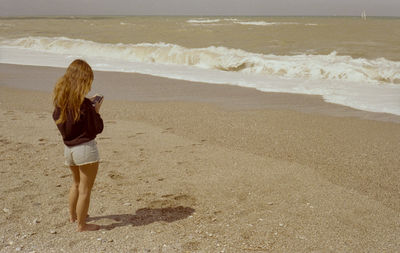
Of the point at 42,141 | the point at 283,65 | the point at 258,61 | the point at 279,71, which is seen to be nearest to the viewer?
the point at 42,141

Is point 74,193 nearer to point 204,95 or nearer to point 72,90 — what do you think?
point 72,90

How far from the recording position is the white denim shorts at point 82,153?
3.31m

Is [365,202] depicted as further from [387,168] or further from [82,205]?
[82,205]

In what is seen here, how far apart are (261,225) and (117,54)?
17566 mm

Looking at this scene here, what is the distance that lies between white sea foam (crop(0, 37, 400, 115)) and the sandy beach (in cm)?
210

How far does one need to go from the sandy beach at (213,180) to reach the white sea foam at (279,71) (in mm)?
2101

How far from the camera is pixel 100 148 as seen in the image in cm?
593

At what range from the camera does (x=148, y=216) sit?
3904 mm

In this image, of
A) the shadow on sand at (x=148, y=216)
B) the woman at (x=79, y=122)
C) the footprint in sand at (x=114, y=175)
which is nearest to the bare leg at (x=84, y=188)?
the woman at (x=79, y=122)

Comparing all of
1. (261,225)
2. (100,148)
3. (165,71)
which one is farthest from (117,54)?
(261,225)

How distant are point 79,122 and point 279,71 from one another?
12.0 m

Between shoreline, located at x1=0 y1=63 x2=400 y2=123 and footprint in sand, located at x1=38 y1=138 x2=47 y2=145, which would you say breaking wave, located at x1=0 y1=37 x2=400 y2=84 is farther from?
footprint in sand, located at x1=38 y1=138 x2=47 y2=145

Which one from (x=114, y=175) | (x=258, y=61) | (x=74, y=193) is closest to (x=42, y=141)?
(x=114, y=175)

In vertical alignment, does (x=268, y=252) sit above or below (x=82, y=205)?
below
